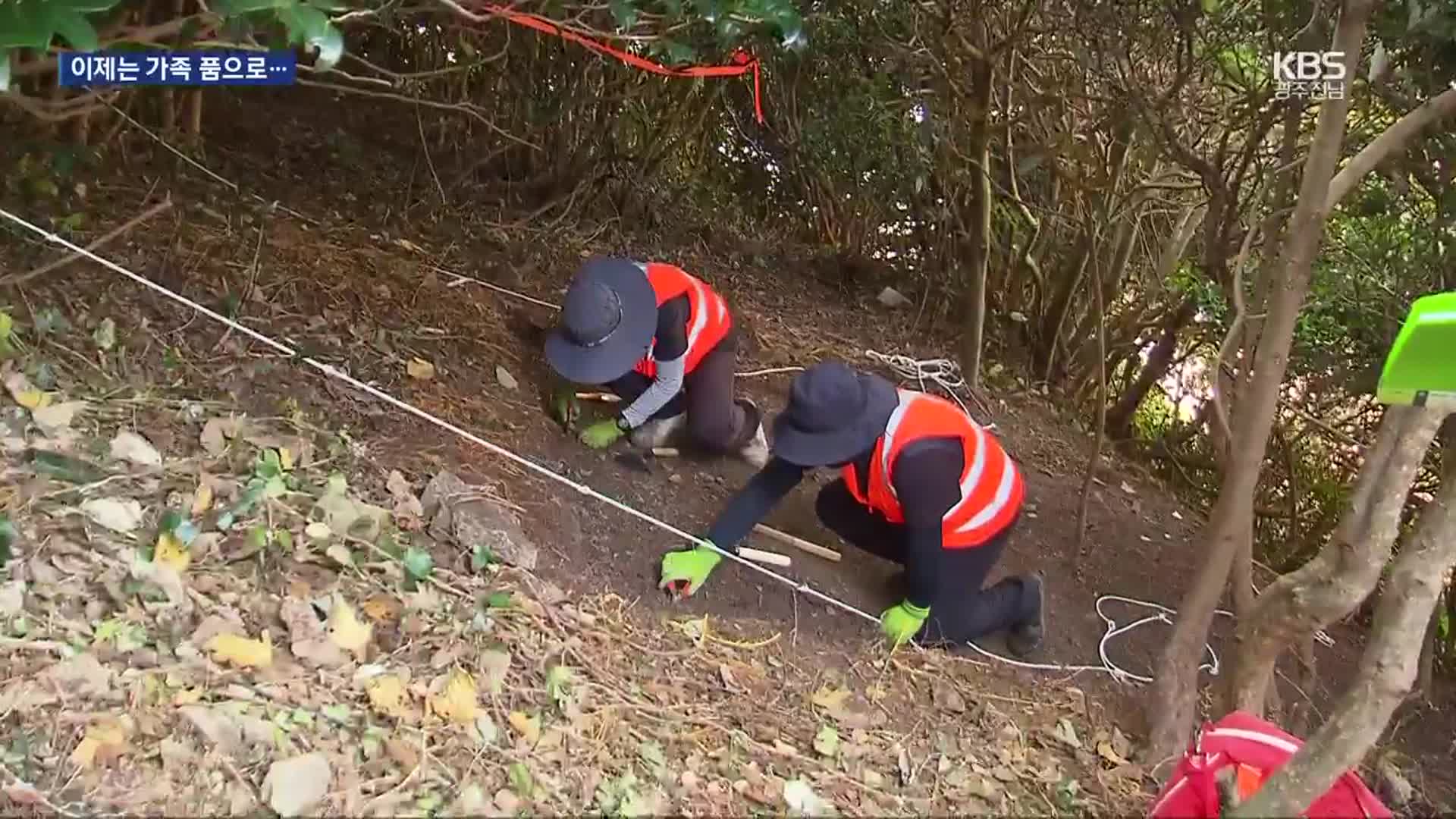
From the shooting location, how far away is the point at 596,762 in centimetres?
207

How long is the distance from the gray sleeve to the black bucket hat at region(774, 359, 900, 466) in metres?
0.67

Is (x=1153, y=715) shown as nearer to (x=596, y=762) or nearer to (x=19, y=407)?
(x=596, y=762)

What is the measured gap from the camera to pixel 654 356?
3.38 m

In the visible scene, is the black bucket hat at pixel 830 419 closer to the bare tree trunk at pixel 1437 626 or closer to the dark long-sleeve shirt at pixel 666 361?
the dark long-sleeve shirt at pixel 666 361

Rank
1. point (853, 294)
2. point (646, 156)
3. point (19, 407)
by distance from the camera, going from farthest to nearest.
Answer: point (853, 294) < point (646, 156) < point (19, 407)

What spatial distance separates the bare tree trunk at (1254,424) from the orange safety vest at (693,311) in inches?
55.9

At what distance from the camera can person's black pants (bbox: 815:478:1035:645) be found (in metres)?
2.92

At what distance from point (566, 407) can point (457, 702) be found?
1.46 meters

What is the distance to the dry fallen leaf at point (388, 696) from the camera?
6.60 feet

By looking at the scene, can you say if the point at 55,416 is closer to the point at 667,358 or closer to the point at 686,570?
the point at 686,570

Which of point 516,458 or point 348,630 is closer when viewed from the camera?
point 348,630

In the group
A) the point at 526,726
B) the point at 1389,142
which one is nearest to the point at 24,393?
the point at 526,726

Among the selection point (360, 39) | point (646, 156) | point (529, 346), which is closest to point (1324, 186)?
point (529, 346)

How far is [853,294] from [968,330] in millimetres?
871
